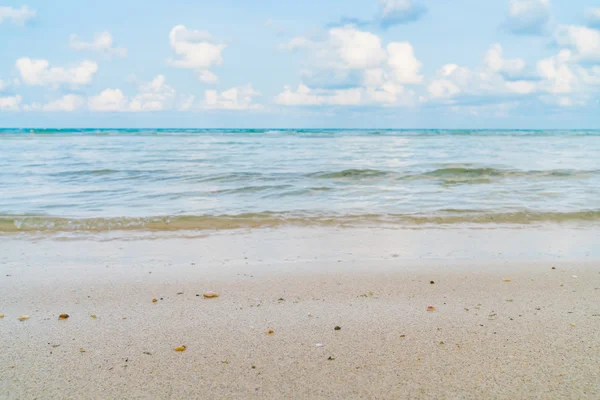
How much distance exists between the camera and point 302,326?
357cm

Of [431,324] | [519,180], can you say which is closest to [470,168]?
[519,180]

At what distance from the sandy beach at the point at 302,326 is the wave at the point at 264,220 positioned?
6.88 feet

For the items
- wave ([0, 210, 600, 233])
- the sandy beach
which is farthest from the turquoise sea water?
the sandy beach

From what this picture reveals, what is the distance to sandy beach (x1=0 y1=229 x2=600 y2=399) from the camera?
2.72 metres

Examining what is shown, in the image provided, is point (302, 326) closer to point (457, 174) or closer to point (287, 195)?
point (287, 195)

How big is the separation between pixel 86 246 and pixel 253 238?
95.7 inches

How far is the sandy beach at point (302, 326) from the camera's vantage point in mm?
2725

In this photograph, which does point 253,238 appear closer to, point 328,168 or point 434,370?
point 434,370

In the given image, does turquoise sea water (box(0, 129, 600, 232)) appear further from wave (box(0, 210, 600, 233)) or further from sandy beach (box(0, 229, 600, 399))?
sandy beach (box(0, 229, 600, 399))

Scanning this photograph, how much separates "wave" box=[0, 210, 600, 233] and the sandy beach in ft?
6.88

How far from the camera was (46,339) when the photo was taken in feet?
11.1

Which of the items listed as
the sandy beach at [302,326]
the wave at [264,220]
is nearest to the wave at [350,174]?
the wave at [264,220]

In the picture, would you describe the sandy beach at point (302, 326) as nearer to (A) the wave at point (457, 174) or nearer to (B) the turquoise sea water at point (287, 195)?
(B) the turquoise sea water at point (287, 195)

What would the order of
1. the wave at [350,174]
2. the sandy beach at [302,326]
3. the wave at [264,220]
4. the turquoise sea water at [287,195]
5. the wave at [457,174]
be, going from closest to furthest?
1. the sandy beach at [302,326]
2. the wave at [264,220]
3. the turquoise sea water at [287,195]
4. the wave at [457,174]
5. the wave at [350,174]
